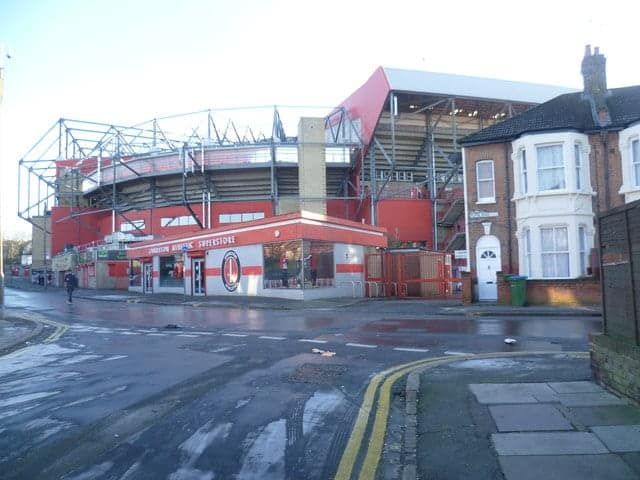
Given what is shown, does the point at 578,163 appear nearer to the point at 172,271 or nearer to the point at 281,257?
the point at 281,257

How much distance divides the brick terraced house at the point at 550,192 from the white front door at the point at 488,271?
0.13 ft

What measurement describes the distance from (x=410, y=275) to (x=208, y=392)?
23.1 metres

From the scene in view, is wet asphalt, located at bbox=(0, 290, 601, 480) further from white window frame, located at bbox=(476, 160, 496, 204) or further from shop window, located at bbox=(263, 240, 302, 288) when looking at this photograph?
shop window, located at bbox=(263, 240, 302, 288)

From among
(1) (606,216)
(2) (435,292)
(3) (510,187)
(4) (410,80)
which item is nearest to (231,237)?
(2) (435,292)

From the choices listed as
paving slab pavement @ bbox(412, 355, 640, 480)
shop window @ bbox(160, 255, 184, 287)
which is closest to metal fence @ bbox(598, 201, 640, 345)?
paving slab pavement @ bbox(412, 355, 640, 480)

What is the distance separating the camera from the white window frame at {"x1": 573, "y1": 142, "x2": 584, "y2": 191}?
21469mm

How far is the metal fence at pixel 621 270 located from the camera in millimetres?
6090

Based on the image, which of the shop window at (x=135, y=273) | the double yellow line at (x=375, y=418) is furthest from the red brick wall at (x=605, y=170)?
the shop window at (x=135, y=273)

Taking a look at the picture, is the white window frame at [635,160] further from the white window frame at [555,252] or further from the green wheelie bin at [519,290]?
the green wheelie bin at [519,290]

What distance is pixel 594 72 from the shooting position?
2350 cm

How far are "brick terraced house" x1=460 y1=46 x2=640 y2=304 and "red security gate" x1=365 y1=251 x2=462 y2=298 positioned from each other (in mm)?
5710

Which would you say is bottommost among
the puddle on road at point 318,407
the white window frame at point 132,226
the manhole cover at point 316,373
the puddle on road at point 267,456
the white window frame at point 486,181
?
the puddle on road at point 267,456

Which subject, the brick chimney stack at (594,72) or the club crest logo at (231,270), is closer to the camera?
the brick chimney stack at (594,72)

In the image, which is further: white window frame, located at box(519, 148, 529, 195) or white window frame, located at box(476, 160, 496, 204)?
white window frame, located at box(476, 160, 496, 204)
